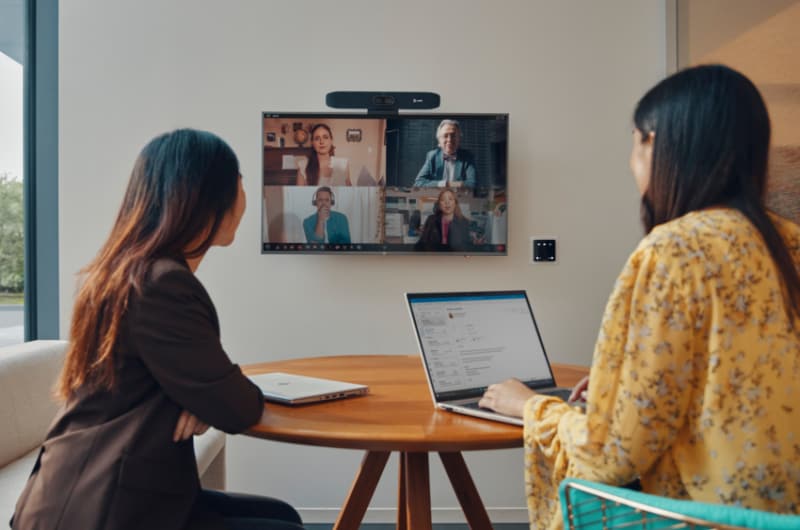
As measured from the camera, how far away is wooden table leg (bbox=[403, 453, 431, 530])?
5.30 feet

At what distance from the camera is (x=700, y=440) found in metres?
1.12

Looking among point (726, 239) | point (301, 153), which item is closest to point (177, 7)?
point (301, 153)

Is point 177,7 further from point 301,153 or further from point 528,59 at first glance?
point 528,59

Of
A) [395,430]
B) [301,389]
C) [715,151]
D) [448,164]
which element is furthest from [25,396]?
[715,151]

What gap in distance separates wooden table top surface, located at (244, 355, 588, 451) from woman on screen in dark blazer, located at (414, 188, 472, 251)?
3.92ft

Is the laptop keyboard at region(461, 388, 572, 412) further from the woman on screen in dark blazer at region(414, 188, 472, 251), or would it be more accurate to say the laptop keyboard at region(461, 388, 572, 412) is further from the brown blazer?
the woman on screen in dark blazer at region(414, 188, 472, 251)

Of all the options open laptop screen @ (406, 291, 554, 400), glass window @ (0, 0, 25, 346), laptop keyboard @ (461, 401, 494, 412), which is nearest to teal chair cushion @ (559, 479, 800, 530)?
laptop keyboard @ (461, 401, 494, 412)

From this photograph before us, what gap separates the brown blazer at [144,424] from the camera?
1.33 m

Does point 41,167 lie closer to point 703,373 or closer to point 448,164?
point 448,164

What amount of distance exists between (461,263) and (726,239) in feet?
7.06

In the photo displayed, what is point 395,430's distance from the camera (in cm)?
144

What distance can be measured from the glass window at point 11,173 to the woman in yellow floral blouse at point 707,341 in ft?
9.53

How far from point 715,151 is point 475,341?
804mm

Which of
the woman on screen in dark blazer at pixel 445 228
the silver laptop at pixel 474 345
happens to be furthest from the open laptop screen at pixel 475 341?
the woman on screen in dark blazer at pixel 445 228
